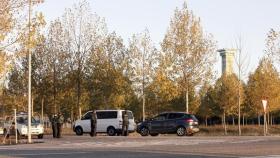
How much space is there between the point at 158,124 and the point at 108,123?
4496 mm

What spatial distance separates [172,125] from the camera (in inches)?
1485

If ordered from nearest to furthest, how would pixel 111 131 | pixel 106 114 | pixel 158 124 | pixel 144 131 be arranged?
pixel 158 124 → pixel 144 131 → pixel 111 131 → pixel 106 114

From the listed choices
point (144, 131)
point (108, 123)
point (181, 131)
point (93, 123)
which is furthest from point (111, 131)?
point (181, 131)

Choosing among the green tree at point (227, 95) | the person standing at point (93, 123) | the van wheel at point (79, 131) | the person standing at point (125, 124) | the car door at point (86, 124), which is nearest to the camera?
the person standing at point (93, 123)

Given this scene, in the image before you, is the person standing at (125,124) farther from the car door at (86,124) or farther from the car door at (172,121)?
the car door at (86,124)

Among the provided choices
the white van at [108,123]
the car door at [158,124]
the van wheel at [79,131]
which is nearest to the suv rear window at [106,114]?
the white van at [108,123]

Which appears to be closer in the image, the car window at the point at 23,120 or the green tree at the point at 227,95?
the car window at the point at 23,120

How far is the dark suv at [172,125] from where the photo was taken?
3738cm

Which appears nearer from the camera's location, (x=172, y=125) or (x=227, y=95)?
(x=172, y=125)

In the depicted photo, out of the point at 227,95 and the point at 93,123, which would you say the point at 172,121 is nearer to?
the point at 93,123

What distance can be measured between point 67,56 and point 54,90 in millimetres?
3464

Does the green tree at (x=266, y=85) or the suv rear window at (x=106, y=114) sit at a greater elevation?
the green tree at (x=266, y=85)

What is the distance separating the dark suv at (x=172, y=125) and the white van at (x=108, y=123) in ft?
7.50

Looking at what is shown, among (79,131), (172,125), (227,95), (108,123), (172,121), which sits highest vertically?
(227,95)
